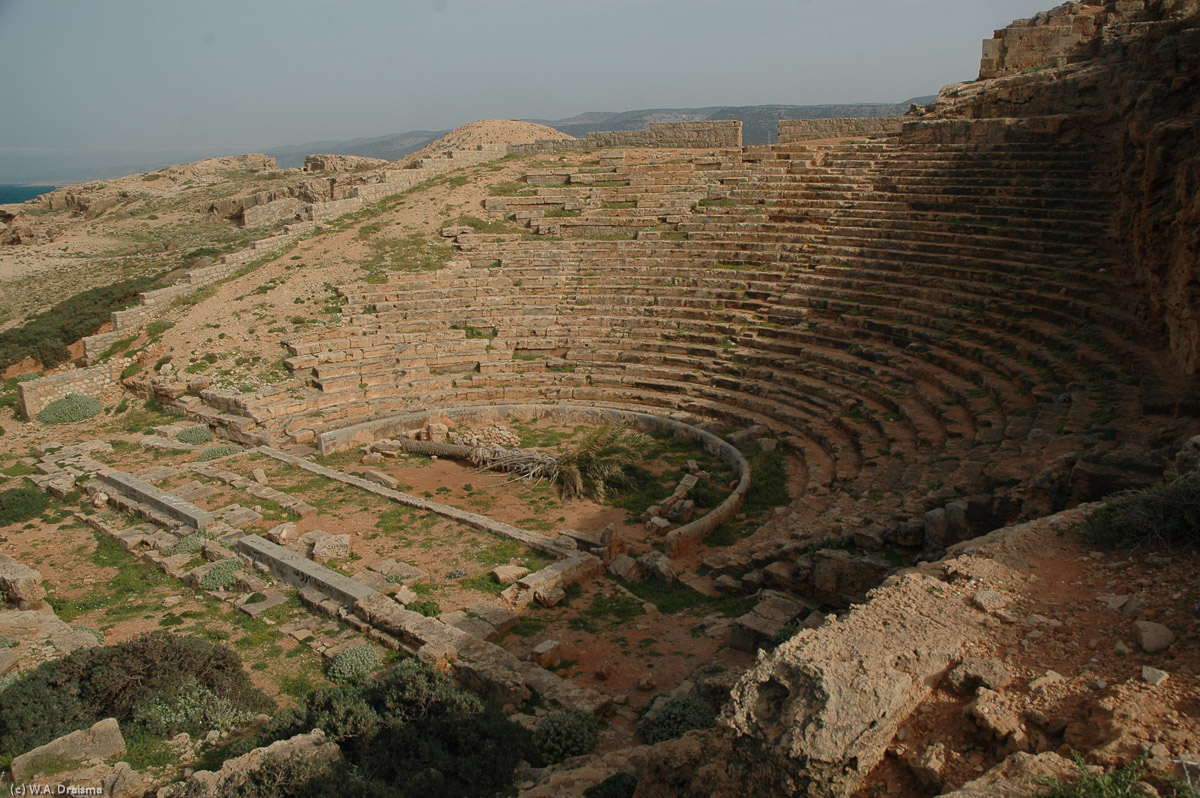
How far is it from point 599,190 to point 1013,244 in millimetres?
11815

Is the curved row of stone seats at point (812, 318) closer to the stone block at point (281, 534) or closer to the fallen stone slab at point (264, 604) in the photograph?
the stone block at point (281, 534)

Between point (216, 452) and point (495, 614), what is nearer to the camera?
point (495, 614)

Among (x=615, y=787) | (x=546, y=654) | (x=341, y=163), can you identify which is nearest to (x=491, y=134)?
(x=341, y=163)

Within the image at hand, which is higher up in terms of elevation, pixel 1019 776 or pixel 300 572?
pixel 1019 776

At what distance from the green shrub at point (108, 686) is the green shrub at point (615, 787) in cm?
368

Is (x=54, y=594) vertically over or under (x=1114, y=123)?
under

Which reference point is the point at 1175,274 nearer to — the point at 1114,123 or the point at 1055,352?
the point at 1055,352

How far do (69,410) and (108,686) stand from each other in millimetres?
12060

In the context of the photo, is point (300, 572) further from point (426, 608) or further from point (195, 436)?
point (195, 436)

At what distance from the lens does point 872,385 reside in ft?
44.3

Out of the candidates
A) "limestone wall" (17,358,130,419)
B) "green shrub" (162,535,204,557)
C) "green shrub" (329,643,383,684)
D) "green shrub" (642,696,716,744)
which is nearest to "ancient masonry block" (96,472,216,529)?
"green shrub" (162,535,204,557)

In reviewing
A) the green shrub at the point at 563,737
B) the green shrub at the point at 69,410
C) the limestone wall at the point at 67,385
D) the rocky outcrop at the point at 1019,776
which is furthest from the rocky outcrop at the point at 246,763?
the limestone wall at the point at 67,385

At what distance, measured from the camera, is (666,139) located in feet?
82.8

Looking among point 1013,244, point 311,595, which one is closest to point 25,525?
point 311,595
